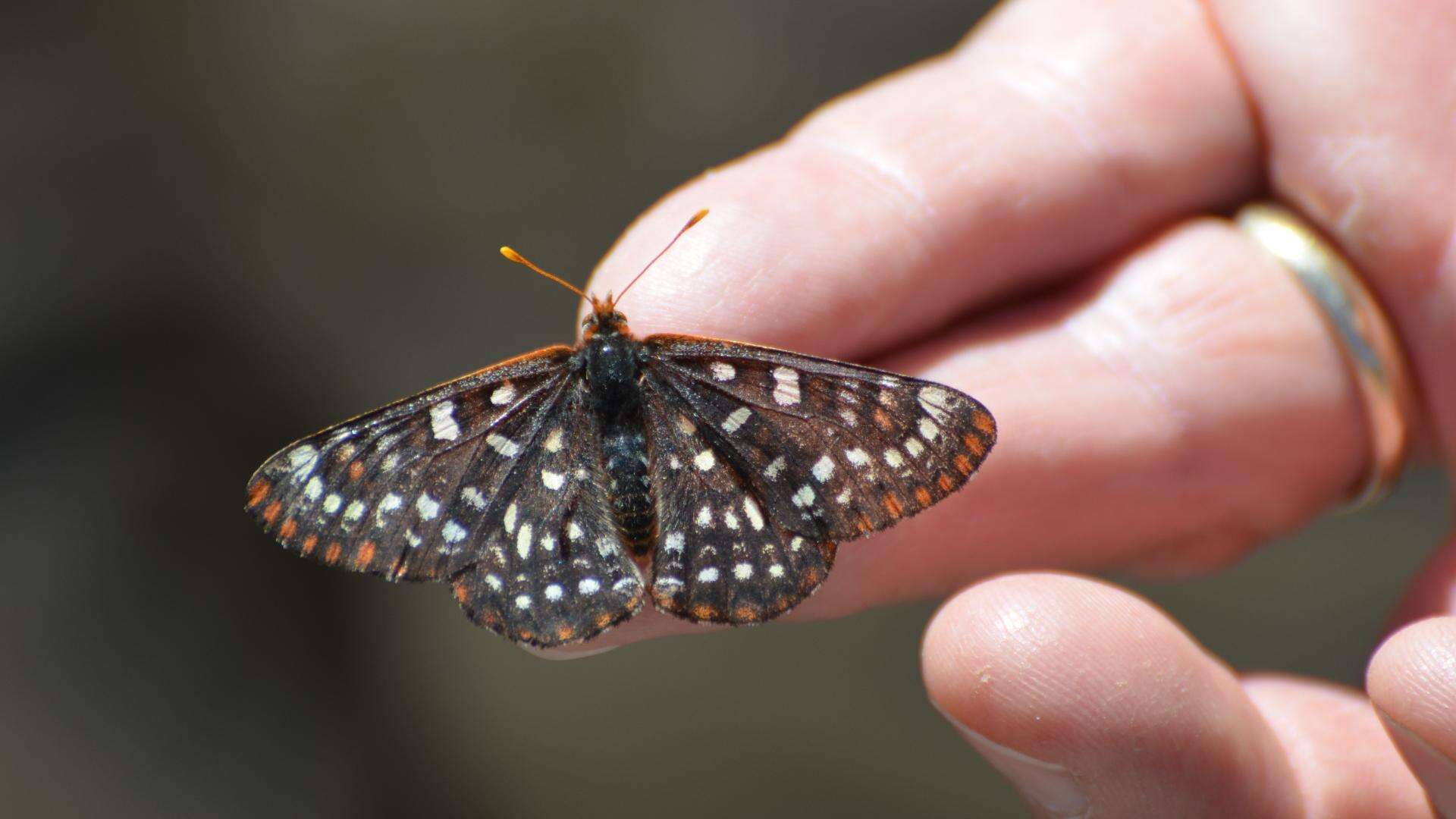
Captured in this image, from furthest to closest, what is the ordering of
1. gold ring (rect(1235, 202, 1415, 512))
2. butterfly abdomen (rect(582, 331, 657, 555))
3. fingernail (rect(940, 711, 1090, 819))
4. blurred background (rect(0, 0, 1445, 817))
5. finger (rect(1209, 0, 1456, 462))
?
blurred background (rect(0, 0, 1445, 817)) → gold ring (rect(1235, 202, 1415, 512)) → finger (rect(1209, 0, 1456, 462)) → butterfly abdomen (rect(582, 331, 657, 555)) → fingernail (rect(940, 711, 1090, 819))

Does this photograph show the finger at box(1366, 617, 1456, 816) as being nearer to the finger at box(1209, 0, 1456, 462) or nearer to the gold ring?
the gold ring

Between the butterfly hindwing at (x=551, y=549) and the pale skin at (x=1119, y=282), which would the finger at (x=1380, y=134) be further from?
the butterfly hindwing at (x=551, y=549)

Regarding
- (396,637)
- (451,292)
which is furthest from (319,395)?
Result: (396,637)

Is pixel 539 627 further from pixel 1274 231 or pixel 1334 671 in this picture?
pixel 1334 671

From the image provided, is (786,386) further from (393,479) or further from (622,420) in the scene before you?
(393,479)

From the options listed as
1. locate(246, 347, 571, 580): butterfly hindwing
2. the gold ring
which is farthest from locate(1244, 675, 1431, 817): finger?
locate(246, 347, 571, 580): butterfly hindwing
